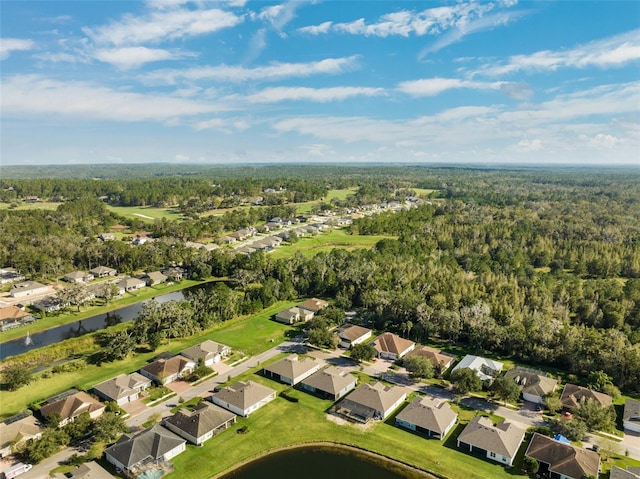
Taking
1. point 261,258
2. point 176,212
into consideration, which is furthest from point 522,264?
point 176,212

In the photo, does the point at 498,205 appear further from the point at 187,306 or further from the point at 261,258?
the point at 187,306

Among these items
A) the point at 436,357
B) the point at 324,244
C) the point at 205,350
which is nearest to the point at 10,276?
the point at 205,350

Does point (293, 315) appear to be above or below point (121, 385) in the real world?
below

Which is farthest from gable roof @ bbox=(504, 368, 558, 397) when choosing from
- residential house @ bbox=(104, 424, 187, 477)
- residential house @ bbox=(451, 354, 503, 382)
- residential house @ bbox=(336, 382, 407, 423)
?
residential house @ bbox=(104, 424, 187, 477)

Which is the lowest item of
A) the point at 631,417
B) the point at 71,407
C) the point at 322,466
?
the point at 322,466

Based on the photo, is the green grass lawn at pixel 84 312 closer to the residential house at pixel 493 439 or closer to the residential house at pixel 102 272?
the residential house at pixel 102 272

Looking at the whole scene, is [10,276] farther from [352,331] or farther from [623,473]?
[623,473]

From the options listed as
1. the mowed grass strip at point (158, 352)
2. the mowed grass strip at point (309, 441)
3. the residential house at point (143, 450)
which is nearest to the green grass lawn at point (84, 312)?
the mowed grass strip at point (158, 352)
